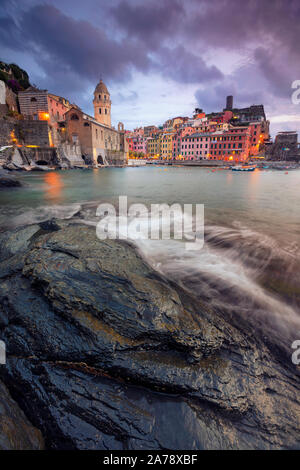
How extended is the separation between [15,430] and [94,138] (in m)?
62.6

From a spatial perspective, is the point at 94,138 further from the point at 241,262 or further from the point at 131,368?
the point at 131,368

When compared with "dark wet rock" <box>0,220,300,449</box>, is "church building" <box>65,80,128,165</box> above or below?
above

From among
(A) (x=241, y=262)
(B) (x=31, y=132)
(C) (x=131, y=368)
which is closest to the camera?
(C) (x=131, y=368)

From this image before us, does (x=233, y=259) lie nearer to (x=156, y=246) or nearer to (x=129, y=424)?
(x=156, y=246)

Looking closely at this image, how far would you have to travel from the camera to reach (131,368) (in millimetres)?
1922

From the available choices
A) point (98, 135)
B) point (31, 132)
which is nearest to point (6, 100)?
point (31, 132)

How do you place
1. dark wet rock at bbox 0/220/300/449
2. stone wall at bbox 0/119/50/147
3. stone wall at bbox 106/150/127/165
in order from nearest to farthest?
dark wet rock at bbox 0/220/300/449
stone wall at bbox 0/119/50/147
stone wall at bbox 106/150/127/165

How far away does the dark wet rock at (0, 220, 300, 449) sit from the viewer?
5.40ft

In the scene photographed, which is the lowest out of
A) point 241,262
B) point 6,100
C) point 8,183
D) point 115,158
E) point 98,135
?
point 241,262

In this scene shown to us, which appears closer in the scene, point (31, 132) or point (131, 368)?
point (131, 368)

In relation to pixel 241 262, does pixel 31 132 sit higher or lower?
higher

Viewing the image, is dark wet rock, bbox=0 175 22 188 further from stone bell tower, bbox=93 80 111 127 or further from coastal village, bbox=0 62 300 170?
stone bell tower, bbox=93 80 111 127

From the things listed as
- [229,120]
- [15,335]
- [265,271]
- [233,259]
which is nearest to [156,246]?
[233,259]

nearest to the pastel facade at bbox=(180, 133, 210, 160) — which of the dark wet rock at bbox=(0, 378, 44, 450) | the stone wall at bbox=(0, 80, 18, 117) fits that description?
the stone wall at bbox=(0, 80, 18, 117)
